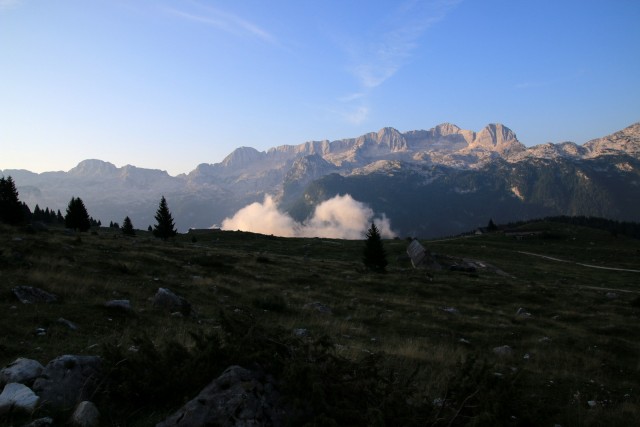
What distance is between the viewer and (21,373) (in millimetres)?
7352

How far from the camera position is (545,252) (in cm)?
10381

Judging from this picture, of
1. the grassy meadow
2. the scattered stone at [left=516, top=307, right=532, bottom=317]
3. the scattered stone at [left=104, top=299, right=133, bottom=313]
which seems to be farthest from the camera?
the scattered stone at [left=516, top=307, right=532, bottom=317]

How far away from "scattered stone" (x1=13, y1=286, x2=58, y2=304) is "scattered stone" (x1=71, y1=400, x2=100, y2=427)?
33.5ft

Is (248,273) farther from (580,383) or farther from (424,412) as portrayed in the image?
(424,412)

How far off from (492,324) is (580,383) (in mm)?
9744

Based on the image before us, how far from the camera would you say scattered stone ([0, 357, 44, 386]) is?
725 centimetres

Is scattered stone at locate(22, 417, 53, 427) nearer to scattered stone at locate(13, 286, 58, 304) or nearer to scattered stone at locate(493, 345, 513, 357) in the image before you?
scattered stone at locate(13, 286, 58, 304)

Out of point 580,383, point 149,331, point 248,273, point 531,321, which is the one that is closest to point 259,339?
point 149,331

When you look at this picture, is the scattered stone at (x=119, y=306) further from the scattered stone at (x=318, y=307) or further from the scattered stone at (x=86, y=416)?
the scattered stone at (x=318, y=307)

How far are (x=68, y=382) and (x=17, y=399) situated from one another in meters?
0.78

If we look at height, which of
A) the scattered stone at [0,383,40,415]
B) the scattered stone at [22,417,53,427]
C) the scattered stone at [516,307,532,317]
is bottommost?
the scattered stone at [516,307,532,317]

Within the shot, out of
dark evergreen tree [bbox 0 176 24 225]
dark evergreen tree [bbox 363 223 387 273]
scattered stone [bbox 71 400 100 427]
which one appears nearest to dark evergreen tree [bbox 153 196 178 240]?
dark evergreen tree [bbox 0 176 24 225]

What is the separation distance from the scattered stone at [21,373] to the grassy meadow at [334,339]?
1235 millimetres

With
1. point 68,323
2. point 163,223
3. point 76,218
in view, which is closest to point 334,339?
point 68,323
